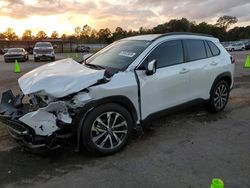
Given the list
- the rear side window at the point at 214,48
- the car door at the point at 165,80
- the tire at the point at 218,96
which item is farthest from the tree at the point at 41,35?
the car door at the point at 165,80

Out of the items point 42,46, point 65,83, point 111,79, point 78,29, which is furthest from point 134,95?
point 78,29

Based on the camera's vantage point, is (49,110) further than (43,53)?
No

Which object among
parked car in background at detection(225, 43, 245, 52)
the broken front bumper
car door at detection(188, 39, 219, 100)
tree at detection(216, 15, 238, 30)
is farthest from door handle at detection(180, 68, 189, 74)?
tree at detection(216, 15, 238, 30)

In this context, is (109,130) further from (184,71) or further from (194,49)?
(194,49)

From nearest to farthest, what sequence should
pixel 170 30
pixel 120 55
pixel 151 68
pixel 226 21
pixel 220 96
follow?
pixel 151 68, pixel 120 55, pixel 220 96, pixel 170 30, pixel 226 21

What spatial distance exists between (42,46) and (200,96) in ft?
80.4

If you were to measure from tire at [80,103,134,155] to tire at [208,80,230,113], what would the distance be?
8.29 feet

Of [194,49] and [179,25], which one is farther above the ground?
[179,25]

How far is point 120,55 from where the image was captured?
17.7 ft

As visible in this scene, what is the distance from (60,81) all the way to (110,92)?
2.46 ft

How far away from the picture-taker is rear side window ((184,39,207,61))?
5904 millimetres

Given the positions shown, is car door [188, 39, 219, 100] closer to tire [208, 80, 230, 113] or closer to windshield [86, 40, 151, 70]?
tire [208, 80, 230, 113]

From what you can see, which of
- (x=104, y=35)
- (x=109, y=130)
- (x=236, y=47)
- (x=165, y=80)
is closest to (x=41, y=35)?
(x=104, y=35)

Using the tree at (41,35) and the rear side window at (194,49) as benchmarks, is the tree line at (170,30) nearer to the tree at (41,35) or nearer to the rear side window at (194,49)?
the tree at (41,35)
